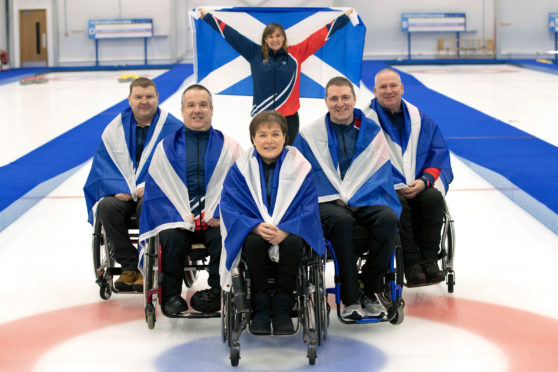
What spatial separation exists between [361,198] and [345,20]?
123 inches

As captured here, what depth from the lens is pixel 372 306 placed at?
3434 mm

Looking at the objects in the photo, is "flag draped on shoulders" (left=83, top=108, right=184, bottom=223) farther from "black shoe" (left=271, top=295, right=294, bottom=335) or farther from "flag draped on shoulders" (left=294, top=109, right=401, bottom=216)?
"black shoe" (left=271, top=295, right=294, bottom=335)

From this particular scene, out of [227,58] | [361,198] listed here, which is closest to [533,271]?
[361,198]

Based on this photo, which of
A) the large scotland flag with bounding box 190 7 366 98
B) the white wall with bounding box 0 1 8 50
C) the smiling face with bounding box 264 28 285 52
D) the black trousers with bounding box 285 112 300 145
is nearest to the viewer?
the smiling face with bounding box 264 28 285 52

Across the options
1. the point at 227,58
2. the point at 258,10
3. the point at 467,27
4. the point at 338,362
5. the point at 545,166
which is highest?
the point at 467,27

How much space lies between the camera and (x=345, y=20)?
632 cm

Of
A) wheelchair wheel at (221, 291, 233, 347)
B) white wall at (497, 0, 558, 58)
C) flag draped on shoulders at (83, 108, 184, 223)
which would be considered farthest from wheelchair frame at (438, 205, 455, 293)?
white wall at (497, 0, 558, 58)

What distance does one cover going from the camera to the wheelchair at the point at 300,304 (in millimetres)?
3080

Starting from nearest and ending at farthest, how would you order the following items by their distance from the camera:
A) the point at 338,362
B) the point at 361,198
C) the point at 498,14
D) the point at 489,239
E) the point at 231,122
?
1. the point at 338,362
2. the point at 361,198
3. the point at 489,239
4. the point at 231,122
5. the point at 498,14

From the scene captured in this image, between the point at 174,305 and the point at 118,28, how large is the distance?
1979cm

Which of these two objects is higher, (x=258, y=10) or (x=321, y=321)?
(x=258, y=10)

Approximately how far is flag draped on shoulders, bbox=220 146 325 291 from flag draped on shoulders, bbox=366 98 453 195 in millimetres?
703

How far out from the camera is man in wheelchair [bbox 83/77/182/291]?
373cm

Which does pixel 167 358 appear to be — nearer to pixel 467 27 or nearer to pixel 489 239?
pixel 489 239
